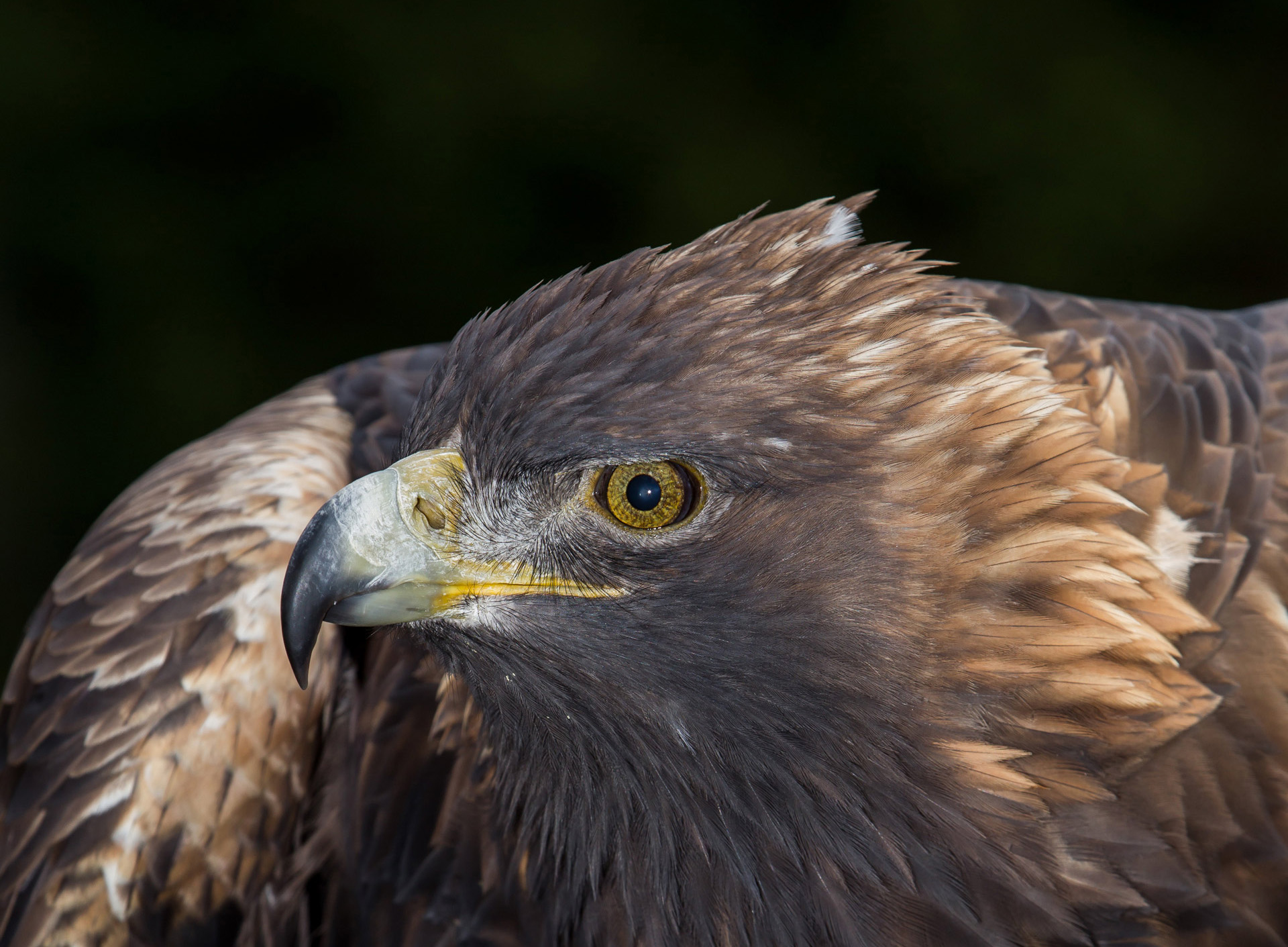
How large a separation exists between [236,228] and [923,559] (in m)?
3.35

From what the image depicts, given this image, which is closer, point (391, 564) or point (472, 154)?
point (391, 564)

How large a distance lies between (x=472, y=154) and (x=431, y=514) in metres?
2.85

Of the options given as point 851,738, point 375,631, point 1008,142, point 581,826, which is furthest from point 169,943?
point 1008,142

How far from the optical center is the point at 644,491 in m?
1.37

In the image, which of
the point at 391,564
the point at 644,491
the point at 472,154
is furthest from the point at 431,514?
the point at 472,154

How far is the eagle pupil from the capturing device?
137 centimetres

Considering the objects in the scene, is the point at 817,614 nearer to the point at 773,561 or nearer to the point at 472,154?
the point at 773,561

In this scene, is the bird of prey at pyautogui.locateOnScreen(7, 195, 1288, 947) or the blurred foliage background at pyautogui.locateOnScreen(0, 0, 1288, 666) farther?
the blurred foliage background at pyautogui.locateOnScreen(0, 0, 1288, 666)

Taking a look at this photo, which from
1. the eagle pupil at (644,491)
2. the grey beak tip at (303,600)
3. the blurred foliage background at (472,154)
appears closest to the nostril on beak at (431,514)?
the grey beak tip at (303,600)

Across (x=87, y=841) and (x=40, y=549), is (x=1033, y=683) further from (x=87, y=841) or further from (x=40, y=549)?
(x=40, y=549)

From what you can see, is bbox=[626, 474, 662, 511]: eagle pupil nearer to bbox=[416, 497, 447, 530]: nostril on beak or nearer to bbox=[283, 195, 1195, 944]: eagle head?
bbox=[283, 195, 1195, 944]: eagle head

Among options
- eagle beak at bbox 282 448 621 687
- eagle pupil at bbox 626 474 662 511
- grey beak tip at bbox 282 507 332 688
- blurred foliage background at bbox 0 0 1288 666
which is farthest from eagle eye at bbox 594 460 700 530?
blurred foliage background at bbox 0 0 1288 666

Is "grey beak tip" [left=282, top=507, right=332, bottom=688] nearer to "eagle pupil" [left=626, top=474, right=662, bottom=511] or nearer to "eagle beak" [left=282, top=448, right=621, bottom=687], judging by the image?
"eagle beak" [left=282, top=448, right=621, bottom=687]

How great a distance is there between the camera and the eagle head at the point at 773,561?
138 cm
